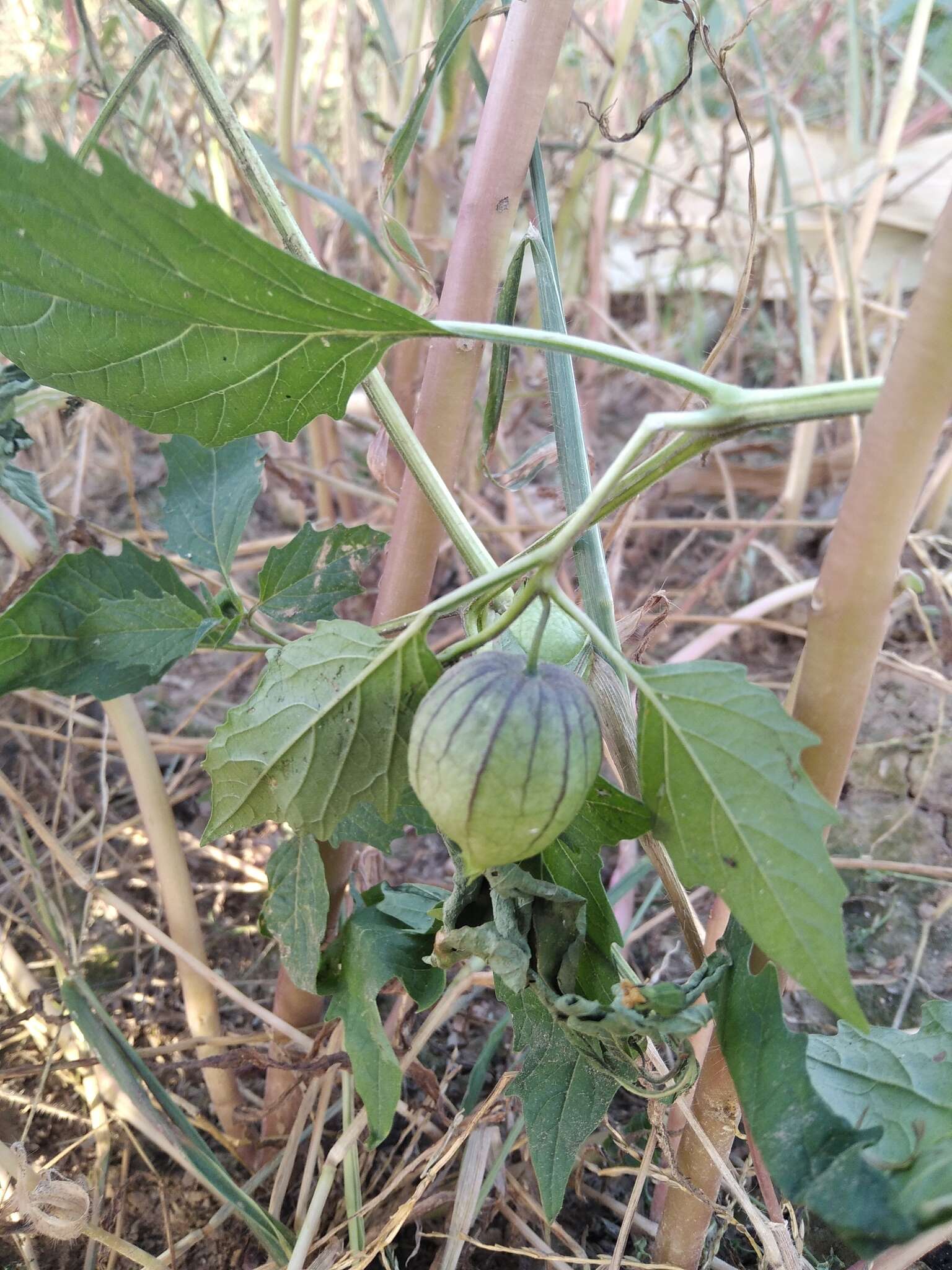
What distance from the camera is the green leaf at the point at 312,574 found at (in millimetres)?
699

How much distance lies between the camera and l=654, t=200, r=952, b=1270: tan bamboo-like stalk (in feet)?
1.26

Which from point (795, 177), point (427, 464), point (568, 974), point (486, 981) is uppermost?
point (795, 177)

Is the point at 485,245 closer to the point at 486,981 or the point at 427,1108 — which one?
the point at 486,981

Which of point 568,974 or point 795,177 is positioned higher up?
point 795,177

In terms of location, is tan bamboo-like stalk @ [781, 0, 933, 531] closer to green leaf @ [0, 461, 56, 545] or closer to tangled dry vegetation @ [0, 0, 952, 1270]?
tangled dry vegetation @ [0, 0, 952, 1270]

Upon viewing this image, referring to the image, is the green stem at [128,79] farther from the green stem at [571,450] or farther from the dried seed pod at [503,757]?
the dried seed pod at [503,757]

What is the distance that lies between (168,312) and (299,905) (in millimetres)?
375

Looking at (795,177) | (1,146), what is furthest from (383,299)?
(795,177)

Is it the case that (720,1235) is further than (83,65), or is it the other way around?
(83,65)

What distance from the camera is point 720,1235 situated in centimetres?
64

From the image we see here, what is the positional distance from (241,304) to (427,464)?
145 mm

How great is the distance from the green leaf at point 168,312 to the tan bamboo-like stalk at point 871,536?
0.22m

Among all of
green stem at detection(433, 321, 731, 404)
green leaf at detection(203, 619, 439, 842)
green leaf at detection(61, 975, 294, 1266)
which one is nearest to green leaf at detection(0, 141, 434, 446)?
green stem at detection(433, 321, 731, 404)

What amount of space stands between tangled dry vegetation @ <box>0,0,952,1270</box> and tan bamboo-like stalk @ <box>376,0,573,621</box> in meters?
0.06
